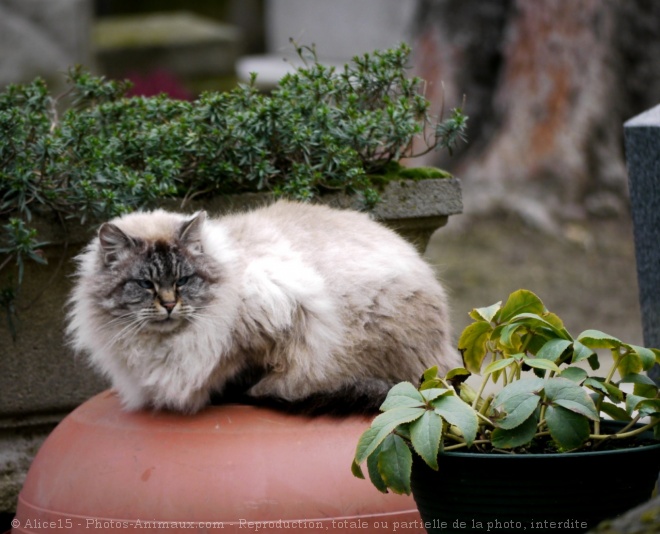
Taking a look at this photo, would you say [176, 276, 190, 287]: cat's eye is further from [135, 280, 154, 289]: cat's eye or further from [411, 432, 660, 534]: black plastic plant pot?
[411, 432, 660, 534]: black plastic plant pot

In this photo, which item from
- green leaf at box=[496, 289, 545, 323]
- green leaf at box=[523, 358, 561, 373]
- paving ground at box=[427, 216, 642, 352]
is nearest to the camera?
green leaf at box=[523, 358, 561, 373]

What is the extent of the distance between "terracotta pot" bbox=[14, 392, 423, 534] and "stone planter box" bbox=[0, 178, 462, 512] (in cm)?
87

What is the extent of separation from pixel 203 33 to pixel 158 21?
0.85m

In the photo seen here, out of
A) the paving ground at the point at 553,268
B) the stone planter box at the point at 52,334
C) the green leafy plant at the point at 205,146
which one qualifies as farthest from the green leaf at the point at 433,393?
the paving ground at the point at 553,268

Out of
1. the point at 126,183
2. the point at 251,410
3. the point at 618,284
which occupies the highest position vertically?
the point at 126,183

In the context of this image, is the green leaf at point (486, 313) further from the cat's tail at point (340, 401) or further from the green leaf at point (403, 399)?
the cat's tail at point (340, 401)

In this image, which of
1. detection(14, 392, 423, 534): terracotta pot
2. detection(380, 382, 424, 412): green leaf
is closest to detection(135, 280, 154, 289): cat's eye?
detection(14, 392, 423, 534): terracotta pot

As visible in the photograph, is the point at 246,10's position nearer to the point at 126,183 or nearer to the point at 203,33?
the point at 203,33

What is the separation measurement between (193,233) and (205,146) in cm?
66

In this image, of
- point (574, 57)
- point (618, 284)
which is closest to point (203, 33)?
point (574, 57)

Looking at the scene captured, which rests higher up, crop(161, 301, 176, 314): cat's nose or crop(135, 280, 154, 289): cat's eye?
crop(135, 280, 154, 289): cat's eye

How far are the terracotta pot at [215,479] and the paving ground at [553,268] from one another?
3.79 meters

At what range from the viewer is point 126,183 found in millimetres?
2961

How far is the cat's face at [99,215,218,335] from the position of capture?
2461 millimetres
